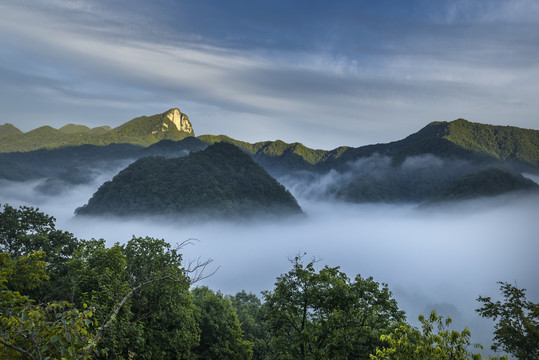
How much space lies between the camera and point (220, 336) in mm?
26266

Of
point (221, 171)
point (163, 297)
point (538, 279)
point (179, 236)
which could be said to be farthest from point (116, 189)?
point (538, 279)

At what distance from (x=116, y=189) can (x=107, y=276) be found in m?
164

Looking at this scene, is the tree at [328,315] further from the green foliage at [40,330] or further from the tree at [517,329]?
the tree at [517,329]

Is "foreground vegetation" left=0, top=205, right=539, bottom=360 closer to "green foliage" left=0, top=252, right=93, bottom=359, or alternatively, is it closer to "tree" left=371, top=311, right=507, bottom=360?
"tree" left=371, top=311, right=507, bottom=360

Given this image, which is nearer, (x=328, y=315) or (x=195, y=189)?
(x=328, y=315)

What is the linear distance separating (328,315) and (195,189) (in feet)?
515

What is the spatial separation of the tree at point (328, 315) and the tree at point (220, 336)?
10834mm

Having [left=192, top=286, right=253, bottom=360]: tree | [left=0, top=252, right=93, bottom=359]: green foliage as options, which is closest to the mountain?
[left=192, top=286, right=253, bottom=360]: tree

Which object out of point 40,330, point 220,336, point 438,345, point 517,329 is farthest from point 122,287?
point 517,329

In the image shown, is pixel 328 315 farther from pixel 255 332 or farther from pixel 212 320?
pixel 255 332

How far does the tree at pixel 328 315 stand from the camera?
14.3 metres

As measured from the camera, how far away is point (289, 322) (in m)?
16.7

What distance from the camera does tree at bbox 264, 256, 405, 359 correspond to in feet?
46.9

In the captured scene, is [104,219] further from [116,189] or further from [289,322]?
[289,322]
